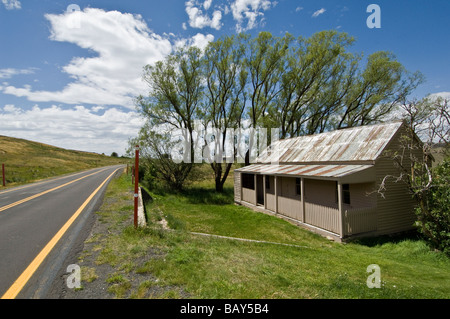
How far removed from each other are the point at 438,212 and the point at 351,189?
3635 millimetres

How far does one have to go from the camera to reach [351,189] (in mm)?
11570

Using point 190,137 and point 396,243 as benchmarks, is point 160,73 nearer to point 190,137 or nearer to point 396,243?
point 190,137

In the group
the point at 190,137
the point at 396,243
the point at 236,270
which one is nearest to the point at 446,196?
the point at 396,243

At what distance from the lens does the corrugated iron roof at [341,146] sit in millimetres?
10812

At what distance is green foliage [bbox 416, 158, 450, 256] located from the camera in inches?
310

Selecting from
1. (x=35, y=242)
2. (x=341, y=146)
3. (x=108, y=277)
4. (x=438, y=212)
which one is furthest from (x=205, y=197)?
(x=108, y=277)

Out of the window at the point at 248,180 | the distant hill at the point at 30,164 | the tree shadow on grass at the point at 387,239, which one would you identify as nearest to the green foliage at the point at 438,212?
the tree shadow on grass at the point at 387,239

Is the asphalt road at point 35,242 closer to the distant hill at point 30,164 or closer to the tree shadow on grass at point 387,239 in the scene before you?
the tree shadow on grass at point 387,239

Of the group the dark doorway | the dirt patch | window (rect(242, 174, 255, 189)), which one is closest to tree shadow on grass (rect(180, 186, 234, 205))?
window (rect(242, 174, 255, 189))

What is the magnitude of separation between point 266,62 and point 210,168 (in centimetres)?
1311

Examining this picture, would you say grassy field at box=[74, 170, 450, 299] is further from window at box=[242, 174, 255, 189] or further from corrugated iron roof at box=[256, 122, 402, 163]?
window at box=[242, 174, 255, 189]

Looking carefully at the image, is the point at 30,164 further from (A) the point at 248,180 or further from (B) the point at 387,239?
(B) the point at 387,239

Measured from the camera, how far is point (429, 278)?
598cm

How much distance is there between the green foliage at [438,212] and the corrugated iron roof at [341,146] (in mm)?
2289
